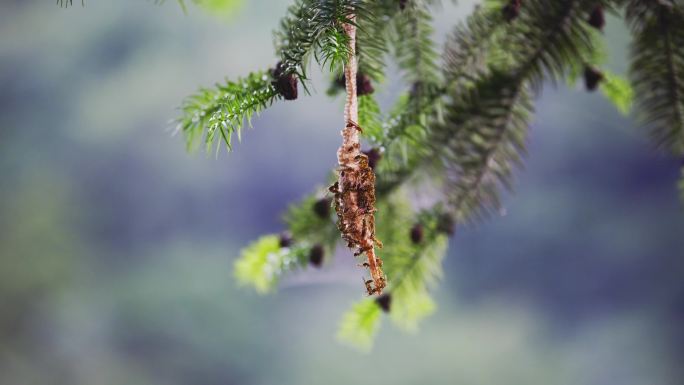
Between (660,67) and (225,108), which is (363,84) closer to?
(225,108)

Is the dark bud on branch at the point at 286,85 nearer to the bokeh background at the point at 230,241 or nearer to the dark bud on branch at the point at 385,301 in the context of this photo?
the dark bud on branch at the point at 385,301

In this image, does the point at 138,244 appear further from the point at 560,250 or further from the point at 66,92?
the point at 560,250

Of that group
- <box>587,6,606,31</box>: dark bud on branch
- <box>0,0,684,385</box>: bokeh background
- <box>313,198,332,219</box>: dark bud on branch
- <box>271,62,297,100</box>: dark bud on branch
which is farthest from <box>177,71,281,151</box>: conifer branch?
<box>0,0,684,385</box>: bokeh background

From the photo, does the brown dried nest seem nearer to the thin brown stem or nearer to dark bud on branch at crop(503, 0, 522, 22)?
the thin brown stem

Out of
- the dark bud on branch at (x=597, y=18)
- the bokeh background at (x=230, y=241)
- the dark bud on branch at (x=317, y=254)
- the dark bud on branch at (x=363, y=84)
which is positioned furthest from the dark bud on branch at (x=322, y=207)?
the bokeh background at (x=230, y=241)

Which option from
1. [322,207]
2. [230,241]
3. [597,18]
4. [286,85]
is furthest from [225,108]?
[230,241]

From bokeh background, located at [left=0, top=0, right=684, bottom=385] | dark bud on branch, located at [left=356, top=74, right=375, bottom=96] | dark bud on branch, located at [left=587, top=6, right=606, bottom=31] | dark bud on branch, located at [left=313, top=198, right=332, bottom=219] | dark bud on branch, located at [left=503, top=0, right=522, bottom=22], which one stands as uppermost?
bokeh background, located at [left=0, top=0, right=684, bottom=385]
